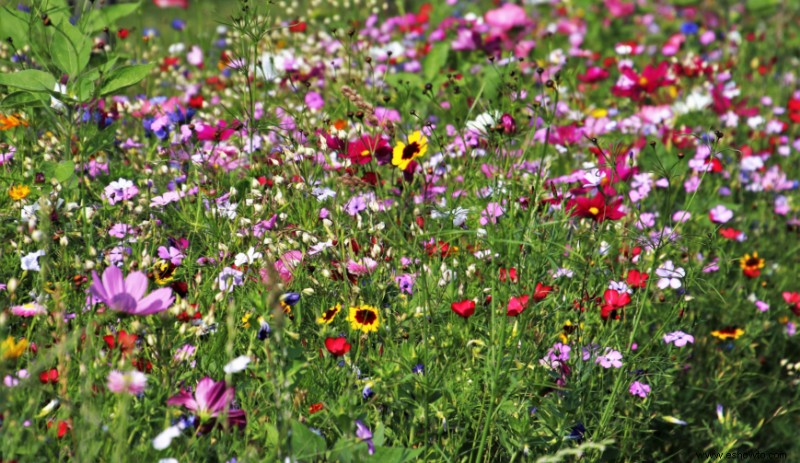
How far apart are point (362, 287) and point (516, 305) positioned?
15.7 inches

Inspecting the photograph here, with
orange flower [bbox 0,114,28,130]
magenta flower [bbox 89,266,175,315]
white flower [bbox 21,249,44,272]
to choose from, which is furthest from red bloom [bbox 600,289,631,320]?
orange flower [bbox 0,114,28,130]

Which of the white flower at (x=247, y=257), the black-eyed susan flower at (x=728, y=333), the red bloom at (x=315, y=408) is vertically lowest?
the black-eyed susan flower at (x=728, y=333)

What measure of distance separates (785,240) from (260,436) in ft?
8.14

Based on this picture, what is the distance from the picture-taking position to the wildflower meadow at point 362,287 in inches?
65.7

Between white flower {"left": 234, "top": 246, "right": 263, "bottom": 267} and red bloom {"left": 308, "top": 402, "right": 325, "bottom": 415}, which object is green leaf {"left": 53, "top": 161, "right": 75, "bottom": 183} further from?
red bloom {"left": 308, "top": 402, "right": 325, "bottom": 415}

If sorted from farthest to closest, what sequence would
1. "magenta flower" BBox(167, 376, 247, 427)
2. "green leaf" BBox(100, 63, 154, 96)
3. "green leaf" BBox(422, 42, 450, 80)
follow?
"green leaf" BBox(422, 42, 450, 80) → "green leaf" BBox(100, 63, 154, 96) → "magenta flower" BBox(167, 376, 247, 427)

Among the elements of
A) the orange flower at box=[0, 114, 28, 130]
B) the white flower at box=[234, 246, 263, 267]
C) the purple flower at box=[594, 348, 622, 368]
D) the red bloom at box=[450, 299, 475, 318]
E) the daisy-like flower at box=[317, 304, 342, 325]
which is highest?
the orange flower at box=[0, 114, 28, 130]

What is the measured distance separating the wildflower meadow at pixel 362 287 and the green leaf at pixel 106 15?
0.01m

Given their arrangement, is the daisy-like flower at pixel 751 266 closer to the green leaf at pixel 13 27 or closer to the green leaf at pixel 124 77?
the green leaf at pixel 124 77

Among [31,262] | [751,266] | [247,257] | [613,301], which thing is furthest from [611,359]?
[31,262]

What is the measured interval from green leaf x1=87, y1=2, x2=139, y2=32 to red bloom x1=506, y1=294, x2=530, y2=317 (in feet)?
5.88

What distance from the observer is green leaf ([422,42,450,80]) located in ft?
12.4

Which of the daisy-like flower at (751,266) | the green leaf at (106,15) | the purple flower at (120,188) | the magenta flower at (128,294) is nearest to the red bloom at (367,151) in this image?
the purple flower at (120,188)

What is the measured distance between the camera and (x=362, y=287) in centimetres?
210
